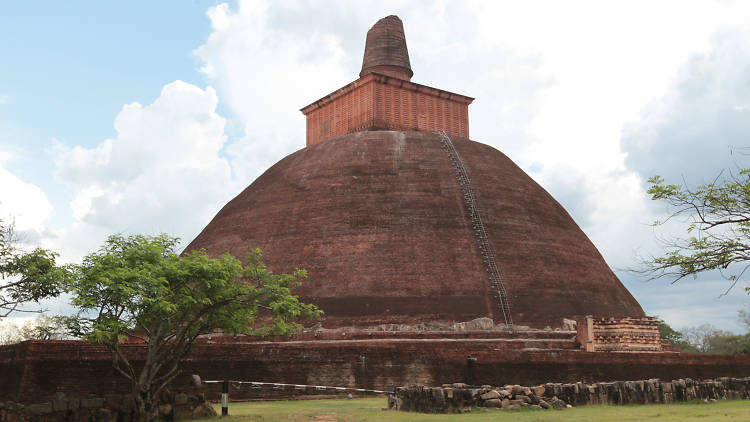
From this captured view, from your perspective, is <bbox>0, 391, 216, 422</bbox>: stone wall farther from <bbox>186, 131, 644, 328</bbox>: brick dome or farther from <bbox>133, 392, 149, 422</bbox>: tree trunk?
<bbox>186, 131, 644, 328</bbox>: brick dome

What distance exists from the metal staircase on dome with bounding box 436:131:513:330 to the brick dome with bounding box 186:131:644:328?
185 millimetres

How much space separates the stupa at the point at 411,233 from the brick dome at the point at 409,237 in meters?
0.04

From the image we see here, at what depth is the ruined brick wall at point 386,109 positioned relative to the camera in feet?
93.5

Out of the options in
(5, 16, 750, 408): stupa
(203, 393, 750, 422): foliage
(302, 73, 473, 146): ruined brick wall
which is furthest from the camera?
(302, 73, 473, 146): ruined brick wall

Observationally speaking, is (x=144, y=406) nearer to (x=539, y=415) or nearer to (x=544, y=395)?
(x=539, y=415)

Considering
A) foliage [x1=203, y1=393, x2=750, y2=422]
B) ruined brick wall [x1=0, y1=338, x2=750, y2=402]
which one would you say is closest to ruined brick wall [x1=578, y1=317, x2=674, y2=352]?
ruined brick wall [x1=0, y1=338, x2=750, y2=402]

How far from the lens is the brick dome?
67.7 feet

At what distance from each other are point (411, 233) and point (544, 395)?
10.7m

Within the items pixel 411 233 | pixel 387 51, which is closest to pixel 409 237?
pixel 411 233

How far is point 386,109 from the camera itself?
2862 centimetres

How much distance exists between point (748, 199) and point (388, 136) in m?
17.6

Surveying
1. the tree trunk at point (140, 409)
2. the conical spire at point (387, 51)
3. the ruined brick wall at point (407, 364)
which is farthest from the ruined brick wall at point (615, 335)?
the conical spire at point (387, 51)

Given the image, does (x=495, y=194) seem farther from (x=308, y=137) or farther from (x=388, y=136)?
(x=308, y=137)

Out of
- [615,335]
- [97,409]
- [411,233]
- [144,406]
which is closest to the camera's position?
[97,409]
